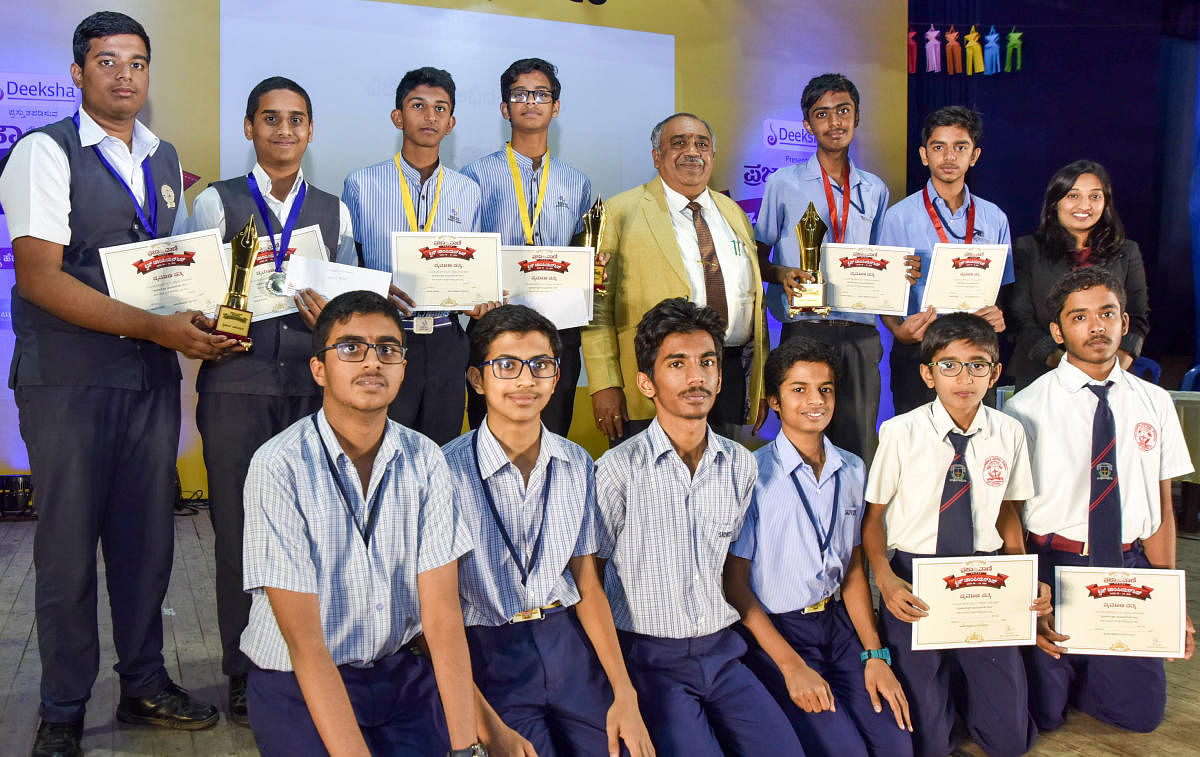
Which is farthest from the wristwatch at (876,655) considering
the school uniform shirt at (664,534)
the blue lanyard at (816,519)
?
the school uniform shirt at (664,534)

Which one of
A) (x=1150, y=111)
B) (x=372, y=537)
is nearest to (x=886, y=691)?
(x=372, y=537)

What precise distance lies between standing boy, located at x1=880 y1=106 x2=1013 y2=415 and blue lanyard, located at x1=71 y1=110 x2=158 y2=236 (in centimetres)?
263

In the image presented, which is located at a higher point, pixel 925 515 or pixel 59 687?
pixel 925 515

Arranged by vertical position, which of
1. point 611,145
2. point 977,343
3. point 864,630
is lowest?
point 864,630

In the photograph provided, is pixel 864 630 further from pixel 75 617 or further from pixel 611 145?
pixel 611 145

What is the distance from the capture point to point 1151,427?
3.01m

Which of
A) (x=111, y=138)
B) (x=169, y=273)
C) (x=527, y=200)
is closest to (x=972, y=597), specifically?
(x=527, y=200)

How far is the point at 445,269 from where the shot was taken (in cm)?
314

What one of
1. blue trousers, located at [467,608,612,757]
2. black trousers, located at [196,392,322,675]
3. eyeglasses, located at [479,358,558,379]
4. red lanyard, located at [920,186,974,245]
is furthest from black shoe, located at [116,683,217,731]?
red lanyard, located at [920,186,974,245]

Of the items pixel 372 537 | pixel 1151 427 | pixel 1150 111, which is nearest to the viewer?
pixel 372 537

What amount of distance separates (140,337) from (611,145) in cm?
471

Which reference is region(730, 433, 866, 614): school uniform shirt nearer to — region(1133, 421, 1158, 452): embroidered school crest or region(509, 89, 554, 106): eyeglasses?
region(1133, 421, 1158, 452): embroidered school crest

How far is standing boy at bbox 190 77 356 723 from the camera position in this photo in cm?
280

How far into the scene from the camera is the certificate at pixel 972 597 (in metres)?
2.67
